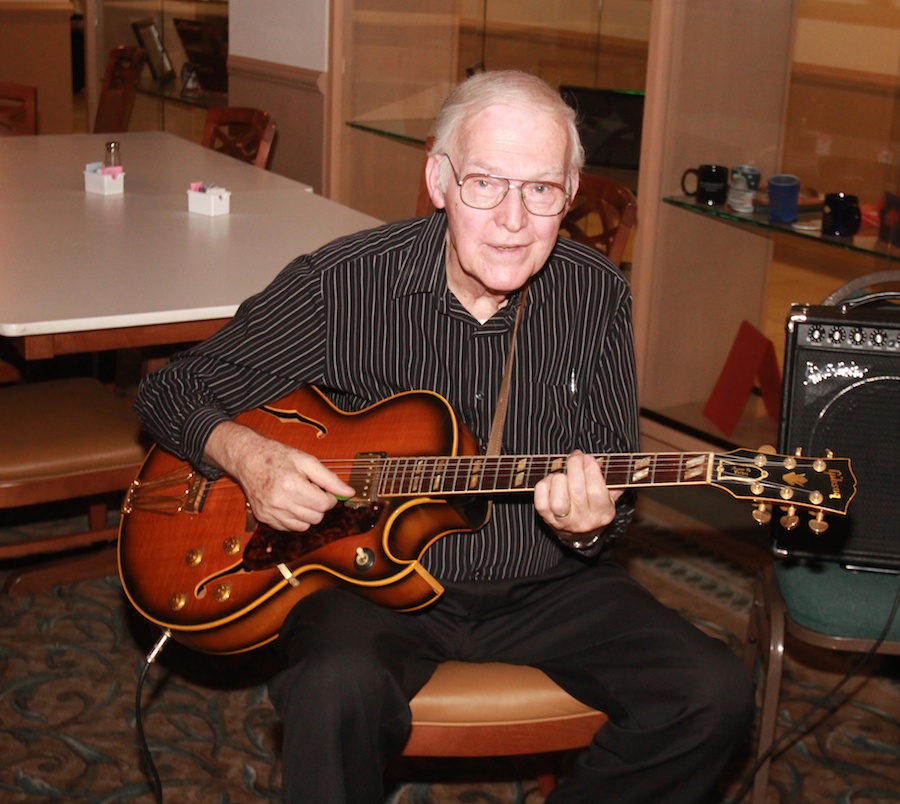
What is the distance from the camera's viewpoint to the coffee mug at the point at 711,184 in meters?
3.26

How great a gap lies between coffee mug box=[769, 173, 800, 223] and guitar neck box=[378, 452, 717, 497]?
171cm

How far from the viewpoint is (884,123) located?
9.89 ft

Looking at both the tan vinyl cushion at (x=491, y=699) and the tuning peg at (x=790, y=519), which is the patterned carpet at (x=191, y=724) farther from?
the tuning peg at (x=790, y=519)

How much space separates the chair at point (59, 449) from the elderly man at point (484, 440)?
0.59 metres

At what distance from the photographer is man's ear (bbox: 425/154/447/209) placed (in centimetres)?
189

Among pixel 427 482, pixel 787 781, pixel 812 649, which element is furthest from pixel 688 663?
pixel 812 649

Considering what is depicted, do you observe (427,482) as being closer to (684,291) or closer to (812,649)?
(812,649)

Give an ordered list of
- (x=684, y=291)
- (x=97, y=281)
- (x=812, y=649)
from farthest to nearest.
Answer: (x=684, y=291) < (x=812, y=649) < (x=97, y=281)

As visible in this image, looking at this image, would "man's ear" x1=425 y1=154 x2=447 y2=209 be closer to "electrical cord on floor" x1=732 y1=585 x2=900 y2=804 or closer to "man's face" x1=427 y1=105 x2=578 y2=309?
"man's face" x1=427 y1=105 x2=578 y2=309

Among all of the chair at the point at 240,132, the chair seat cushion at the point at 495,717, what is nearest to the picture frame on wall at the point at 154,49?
the chair at the point at 240,132

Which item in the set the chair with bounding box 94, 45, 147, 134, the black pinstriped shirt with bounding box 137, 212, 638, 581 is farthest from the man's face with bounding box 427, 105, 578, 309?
the chair with bounding box 94, 45, 147, 134

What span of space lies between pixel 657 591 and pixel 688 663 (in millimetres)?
1341

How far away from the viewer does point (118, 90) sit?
16.9 feet

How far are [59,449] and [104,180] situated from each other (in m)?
1.08
